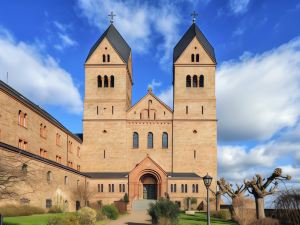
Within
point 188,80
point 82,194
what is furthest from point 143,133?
point 82,194

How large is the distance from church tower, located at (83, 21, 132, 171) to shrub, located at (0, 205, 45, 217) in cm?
2858

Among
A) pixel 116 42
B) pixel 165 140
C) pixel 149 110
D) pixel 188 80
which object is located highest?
pixel 116 42

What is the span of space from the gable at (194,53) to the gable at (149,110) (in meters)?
7.14

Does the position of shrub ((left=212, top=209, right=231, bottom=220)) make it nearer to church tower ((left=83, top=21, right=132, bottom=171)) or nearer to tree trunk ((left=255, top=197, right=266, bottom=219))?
tree trunk ((left=255, top=197, right=266, bottom=219))

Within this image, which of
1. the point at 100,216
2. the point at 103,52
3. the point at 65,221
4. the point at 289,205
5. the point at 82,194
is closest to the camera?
the point at 289,205

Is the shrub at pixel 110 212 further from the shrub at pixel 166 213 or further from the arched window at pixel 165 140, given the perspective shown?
the arched window at pixel 165 140

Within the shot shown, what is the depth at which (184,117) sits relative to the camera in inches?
2403

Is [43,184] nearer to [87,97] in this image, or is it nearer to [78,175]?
[78,175]

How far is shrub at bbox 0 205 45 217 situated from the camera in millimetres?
26383

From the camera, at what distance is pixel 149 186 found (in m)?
58.9

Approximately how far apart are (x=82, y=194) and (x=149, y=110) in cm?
1779

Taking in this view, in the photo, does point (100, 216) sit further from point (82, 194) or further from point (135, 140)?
point (135, 140)

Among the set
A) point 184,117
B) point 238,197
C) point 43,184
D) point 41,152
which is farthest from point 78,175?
point 238,197

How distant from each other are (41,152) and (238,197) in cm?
2319
